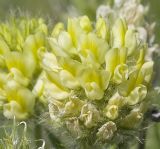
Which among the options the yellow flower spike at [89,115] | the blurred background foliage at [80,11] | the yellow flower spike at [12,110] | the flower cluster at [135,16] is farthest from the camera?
the flower cluster at [135,16]

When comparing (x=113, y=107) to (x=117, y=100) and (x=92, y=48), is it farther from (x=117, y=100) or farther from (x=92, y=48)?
(x=92, y=48)

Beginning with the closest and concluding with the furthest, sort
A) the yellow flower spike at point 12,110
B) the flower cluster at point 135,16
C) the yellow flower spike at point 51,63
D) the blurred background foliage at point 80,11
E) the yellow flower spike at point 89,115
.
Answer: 1. the yellow flower spike at point 89,115
2. the yellow flower spike at point 51,63
3. the yellow flower spike at point 12,110
4. the blurred background foliage at point 80,11
5. the flower cluster at point 135,16

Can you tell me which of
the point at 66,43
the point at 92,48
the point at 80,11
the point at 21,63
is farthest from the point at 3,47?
the point at 80,11

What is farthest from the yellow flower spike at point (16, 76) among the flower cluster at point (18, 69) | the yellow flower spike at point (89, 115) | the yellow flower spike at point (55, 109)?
the yellow flower spike at point (89, 115)

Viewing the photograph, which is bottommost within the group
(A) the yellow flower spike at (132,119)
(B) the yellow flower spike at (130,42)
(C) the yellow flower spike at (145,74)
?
(A) the yellow flower spike at (132,119)

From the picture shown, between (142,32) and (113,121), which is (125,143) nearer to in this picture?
(113,121)

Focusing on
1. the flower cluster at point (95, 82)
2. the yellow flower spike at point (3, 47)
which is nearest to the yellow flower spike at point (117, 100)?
the flower cluster at point (95, 82)

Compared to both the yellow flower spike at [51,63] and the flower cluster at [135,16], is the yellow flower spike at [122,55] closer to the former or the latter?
the yellow flower spike at [51,63]

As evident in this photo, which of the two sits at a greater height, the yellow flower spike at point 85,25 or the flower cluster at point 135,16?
the flower cluster at point 135,16

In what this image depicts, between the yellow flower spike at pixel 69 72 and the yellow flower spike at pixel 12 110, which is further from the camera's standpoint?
the yellow flower spike at pixel 12 110

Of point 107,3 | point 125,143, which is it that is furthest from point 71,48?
point 107,3
